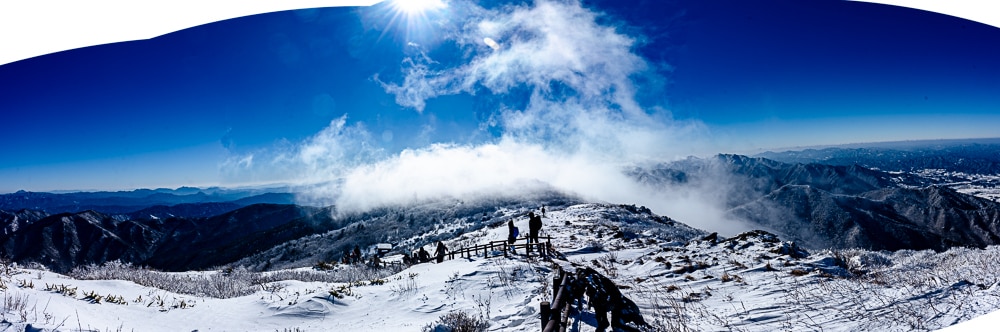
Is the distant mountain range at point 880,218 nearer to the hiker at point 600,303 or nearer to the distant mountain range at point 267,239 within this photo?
the distant mountain range at point 267,239

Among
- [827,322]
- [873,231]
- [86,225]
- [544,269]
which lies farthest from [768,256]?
[86,225]

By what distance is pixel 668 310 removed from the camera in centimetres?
755

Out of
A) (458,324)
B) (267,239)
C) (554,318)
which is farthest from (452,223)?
(267,239)

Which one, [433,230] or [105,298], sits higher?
[105,298]

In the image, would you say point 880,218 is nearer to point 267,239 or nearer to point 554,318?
point 554,318

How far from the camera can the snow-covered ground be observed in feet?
17.9

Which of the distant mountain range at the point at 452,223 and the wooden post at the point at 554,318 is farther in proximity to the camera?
the distant mountain range at the point at 452,223

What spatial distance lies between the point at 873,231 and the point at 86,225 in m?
318

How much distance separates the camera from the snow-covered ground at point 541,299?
5445mm

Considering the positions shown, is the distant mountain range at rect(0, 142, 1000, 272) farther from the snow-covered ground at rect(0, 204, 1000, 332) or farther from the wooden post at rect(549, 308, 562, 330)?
the wooden post at rect(549, 308, 562, 330)

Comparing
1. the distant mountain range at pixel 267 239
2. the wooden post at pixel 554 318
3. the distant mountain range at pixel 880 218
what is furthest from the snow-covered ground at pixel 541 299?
the distant mountain range at pixel 880 218

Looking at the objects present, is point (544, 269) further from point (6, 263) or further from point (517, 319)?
point (6, 263)

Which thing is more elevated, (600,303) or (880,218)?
(600,303)

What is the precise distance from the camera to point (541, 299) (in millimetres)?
7930
